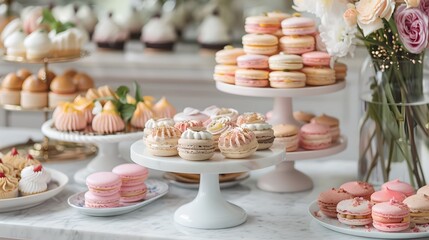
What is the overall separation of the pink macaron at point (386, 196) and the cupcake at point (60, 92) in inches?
38.1

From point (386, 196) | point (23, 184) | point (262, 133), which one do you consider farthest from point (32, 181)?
point (386, 196)

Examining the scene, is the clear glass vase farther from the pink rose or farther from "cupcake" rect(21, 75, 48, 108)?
"cupcake" rect(21, 75, 48, 108)

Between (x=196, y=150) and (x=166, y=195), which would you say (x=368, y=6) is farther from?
(x=166, y=195)

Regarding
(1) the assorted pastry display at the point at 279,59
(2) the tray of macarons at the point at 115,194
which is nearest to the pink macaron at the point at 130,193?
(2) the tray of macarons at the point at 115,194

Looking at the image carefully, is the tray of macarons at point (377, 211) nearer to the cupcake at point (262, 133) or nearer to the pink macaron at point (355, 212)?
the pink macaron at point (355, 212)

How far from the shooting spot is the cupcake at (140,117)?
2.03 meters

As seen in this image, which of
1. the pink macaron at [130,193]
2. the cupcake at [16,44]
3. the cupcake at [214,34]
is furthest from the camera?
the cupcake at [214,34]

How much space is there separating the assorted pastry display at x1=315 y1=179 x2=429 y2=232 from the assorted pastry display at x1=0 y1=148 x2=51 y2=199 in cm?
61

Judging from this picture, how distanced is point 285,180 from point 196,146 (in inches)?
17.7

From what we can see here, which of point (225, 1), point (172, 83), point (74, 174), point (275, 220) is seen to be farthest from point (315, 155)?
A: point (225, 1)

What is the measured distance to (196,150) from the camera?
1.60m

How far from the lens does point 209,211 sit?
170cm

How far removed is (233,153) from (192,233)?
0.18 meters

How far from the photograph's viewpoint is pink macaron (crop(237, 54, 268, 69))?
194 cm
